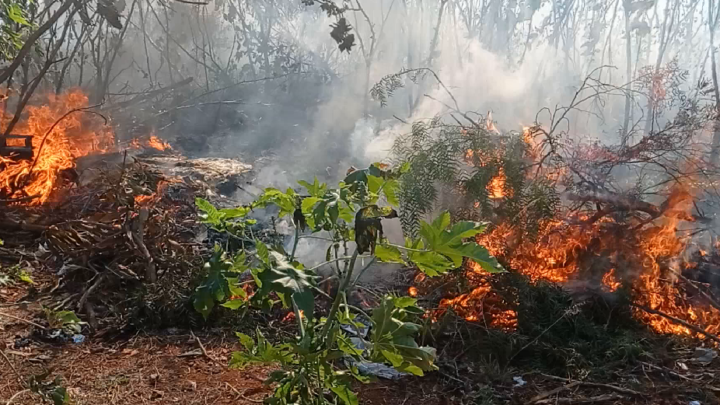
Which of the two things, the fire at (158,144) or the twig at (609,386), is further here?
the fire at (158,144)

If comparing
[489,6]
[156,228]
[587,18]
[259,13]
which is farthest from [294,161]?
[587,18]

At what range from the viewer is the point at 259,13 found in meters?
17.2

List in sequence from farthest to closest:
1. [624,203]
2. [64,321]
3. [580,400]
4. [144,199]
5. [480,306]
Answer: [144,199], [624,203], [480,306], [64,321], [580,400]

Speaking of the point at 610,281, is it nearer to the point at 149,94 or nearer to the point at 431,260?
the point at 431,260

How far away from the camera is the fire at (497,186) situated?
3.43m

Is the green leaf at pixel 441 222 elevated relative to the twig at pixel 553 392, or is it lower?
elevated

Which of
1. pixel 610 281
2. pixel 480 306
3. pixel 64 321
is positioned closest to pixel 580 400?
pixel 480 306

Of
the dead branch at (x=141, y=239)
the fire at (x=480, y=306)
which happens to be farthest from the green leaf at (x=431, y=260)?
the dead branch at (x=141, y=239)

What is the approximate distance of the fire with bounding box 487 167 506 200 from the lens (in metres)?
3.43

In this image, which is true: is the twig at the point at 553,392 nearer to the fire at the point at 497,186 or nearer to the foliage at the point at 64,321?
the fire at the point at 497,186

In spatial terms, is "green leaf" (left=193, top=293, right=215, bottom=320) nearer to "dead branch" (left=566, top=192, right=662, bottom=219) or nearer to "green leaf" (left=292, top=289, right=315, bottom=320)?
"green leaf" (left=292, top=289, right=315, bottom=320)

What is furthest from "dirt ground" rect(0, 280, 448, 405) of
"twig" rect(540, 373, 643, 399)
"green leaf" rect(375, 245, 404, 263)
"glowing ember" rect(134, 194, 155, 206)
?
"glowing ember" rect(134, 194, 155, 206)

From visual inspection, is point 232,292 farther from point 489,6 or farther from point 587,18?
point 587,18

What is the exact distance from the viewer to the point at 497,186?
3473 mm
